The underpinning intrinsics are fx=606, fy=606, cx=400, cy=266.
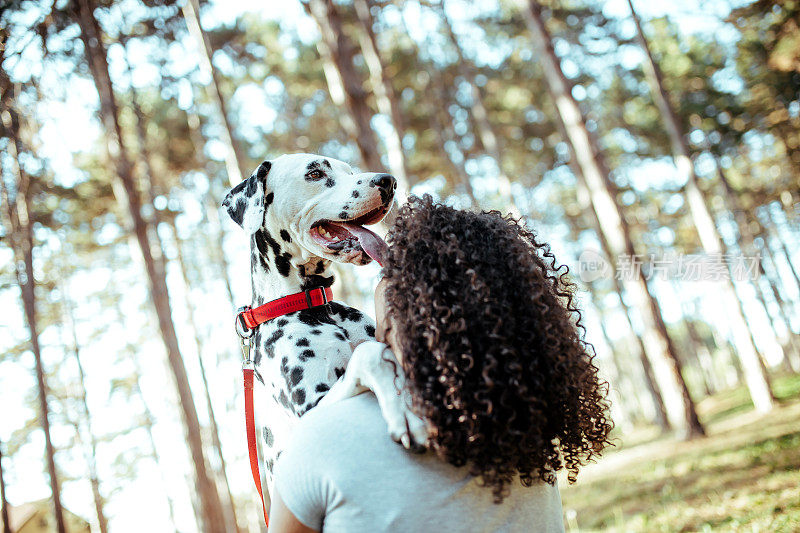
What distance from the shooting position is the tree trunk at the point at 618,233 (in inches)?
467

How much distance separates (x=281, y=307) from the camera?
2787mm

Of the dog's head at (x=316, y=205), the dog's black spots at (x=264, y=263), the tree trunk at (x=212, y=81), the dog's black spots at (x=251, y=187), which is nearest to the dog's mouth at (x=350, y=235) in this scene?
the dog's head at (x=316, y=205)

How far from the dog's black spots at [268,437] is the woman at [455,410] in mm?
859

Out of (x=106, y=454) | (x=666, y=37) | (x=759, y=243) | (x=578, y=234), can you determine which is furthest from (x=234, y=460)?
(x=759, y=243)

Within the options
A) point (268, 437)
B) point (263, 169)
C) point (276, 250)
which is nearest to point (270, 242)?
point (276, 250)

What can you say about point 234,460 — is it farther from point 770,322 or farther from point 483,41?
point 770,322

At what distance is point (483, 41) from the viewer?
846 inches

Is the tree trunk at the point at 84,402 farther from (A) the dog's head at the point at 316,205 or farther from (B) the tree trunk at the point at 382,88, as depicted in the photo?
(A) the dog's head at the point at 316,205

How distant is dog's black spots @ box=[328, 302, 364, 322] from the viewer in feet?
9.44

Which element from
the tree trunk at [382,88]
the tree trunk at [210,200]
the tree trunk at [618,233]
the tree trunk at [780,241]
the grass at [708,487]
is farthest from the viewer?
the tree trunk at [780,241]

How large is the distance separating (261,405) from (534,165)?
24410 millimetres

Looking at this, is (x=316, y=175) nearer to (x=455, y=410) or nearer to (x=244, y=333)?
(x=244, y=333)

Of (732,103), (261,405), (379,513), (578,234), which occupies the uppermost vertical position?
(732,103)

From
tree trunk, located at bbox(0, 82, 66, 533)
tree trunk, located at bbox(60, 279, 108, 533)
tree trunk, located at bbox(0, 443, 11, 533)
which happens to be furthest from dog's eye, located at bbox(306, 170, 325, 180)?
tree trunk, located at bbox(60, 279, 108, 533)
